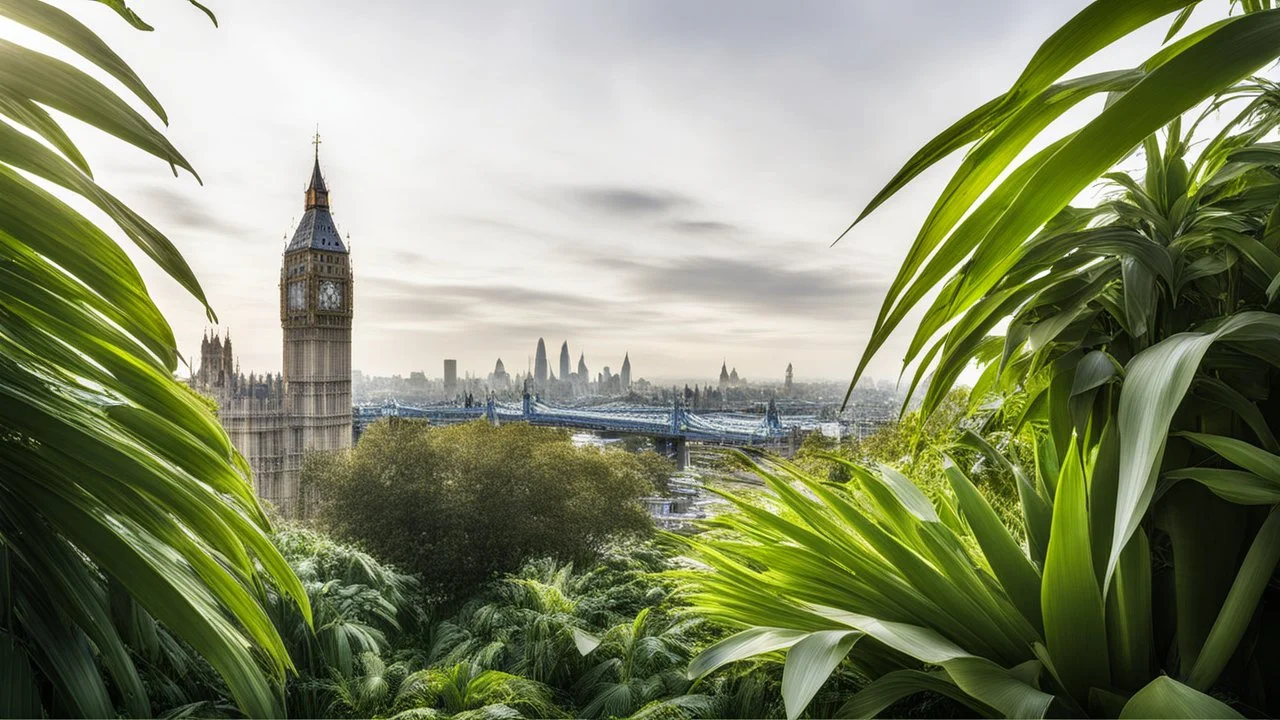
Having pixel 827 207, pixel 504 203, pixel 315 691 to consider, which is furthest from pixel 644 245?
pixel 315 691

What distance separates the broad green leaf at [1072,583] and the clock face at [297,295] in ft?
53.1

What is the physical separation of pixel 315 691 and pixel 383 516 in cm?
422

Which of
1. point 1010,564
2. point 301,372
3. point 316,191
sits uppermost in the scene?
point 316,191

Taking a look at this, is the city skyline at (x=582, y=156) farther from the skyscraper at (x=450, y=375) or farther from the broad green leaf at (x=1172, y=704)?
the broad green leaf at (x=1172, y=704)

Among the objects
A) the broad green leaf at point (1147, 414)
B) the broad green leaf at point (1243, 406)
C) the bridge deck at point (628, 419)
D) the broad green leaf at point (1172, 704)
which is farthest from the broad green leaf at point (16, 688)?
the bridge deck at point (628, 419)

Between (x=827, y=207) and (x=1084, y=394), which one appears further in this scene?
(x=827, y=207)

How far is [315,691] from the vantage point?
6.16 feet

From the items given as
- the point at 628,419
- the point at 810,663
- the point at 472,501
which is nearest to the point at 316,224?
the point at 628,419

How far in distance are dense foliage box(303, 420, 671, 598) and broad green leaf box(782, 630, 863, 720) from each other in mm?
4706

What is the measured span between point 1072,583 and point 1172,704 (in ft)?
0.57

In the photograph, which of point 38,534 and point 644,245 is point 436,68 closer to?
point 38,534

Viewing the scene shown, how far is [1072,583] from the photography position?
2.49 ft

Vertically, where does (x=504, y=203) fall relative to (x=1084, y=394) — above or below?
above

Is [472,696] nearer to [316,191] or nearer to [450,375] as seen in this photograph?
[450,375]
